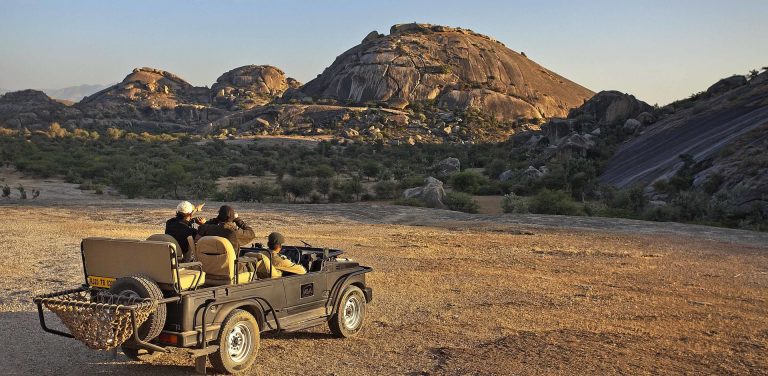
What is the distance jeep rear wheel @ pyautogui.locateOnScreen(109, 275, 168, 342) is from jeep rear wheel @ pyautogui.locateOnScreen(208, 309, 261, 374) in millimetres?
657

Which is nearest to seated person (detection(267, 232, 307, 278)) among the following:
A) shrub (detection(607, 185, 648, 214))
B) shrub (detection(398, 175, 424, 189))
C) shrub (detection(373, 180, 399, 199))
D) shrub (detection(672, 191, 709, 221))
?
shrub (detection(672, 191, 709, 221))

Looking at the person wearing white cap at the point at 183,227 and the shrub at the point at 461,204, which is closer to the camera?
the person wearing white cap at the point at 183,227

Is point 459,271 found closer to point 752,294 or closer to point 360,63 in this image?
point 752,294

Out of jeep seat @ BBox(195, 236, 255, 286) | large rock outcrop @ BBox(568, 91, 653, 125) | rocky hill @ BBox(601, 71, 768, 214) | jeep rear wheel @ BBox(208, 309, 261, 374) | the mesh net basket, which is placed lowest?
jeep rear wheel @ BBox(208, 309, 261, 374)

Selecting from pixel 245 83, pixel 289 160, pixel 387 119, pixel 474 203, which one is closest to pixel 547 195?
pixel 474 203

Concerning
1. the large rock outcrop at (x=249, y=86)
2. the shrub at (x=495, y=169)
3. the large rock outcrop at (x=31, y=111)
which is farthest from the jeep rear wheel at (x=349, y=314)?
the large rock outcrop at (x=249, y=86)

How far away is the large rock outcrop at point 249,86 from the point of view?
121875 mm

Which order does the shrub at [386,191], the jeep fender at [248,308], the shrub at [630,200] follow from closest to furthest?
the jeep fender at [248,308]
the shrub at [630,200]
the shrub at [386,191]

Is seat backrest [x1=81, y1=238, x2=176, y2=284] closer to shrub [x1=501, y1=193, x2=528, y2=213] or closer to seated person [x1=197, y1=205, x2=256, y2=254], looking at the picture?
seated person [x1=197, y1=205, x2=256, y2=254]

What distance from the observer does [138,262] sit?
6648mm

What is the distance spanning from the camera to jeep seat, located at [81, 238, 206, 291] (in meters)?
6.48

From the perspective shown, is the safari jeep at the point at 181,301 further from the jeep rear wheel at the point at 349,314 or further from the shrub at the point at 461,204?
the shrub at the point at 461,204

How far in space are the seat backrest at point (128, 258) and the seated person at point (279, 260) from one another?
5.22 feet

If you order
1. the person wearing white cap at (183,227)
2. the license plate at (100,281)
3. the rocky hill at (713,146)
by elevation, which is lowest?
the license plate at (100,281)
